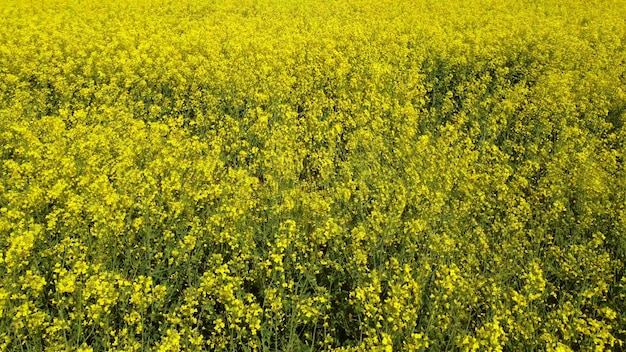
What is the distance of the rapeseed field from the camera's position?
3.46 meters

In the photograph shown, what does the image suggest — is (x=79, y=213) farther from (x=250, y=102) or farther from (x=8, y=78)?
(x=8, y=78)

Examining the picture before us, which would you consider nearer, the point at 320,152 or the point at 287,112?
the point at 320,152

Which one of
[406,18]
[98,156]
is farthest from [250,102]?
[406,18]

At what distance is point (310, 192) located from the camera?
16.7ft

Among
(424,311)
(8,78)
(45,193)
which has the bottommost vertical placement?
(424,311)

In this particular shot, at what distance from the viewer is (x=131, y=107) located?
7.11m

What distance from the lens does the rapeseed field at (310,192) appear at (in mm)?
3459

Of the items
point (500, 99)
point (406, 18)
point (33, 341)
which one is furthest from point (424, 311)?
point (406, 18)

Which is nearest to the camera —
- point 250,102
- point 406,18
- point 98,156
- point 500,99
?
point 98,156

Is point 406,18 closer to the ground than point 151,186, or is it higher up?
higher up

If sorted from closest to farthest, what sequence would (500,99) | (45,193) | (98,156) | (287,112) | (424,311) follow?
1. (424,311)
2. (45,193)
3. (98,156)
4. (287,112)
5. (500,99)

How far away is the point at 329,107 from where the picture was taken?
7.47 meters

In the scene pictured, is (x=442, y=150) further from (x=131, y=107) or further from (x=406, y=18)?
(x=406, y=18)

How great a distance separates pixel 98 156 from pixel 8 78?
3625 millimetres
